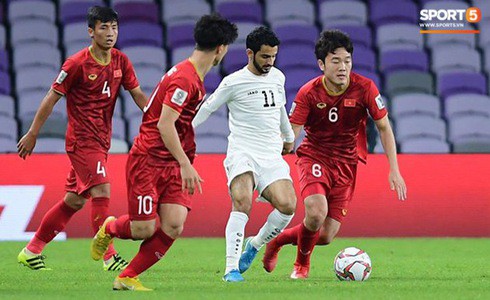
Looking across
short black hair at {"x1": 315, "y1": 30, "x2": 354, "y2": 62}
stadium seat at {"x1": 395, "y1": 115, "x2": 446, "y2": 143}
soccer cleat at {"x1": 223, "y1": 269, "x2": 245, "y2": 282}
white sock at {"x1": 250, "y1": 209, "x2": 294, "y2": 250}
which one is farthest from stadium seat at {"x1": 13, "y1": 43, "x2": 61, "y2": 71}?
soccer cleat at {"x1": 223, "y1": 269, "x2": 245, "y2": 282}

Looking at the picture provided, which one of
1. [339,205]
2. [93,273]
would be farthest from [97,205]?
[339,205]

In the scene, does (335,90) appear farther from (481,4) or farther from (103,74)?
(481,4)

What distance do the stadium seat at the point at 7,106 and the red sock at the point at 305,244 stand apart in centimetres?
821

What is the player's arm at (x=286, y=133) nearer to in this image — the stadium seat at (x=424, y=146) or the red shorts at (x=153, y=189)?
the red shorts at (x=153, y=189)

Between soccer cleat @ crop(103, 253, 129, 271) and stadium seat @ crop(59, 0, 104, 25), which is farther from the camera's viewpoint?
stadium seat @ crop(59, 0, 104, 25)

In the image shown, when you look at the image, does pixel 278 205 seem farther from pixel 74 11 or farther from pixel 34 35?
pixel 74 11

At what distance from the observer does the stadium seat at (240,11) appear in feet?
61.6

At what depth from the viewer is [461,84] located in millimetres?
18219

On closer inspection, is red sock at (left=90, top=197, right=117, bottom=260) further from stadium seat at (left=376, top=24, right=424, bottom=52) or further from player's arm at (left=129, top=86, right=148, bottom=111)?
stadium seat at (left=376, top=24, right=424, bottom=52)

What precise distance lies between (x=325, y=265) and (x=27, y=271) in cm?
273

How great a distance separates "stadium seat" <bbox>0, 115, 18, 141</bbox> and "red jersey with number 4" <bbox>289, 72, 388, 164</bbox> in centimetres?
744

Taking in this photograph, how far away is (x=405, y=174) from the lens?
14.2m

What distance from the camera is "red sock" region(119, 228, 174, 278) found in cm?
817

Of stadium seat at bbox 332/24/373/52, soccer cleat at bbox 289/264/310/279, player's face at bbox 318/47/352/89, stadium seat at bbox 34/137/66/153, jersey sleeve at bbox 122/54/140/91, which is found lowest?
soccer cleat at bbox 289/264/310/279
